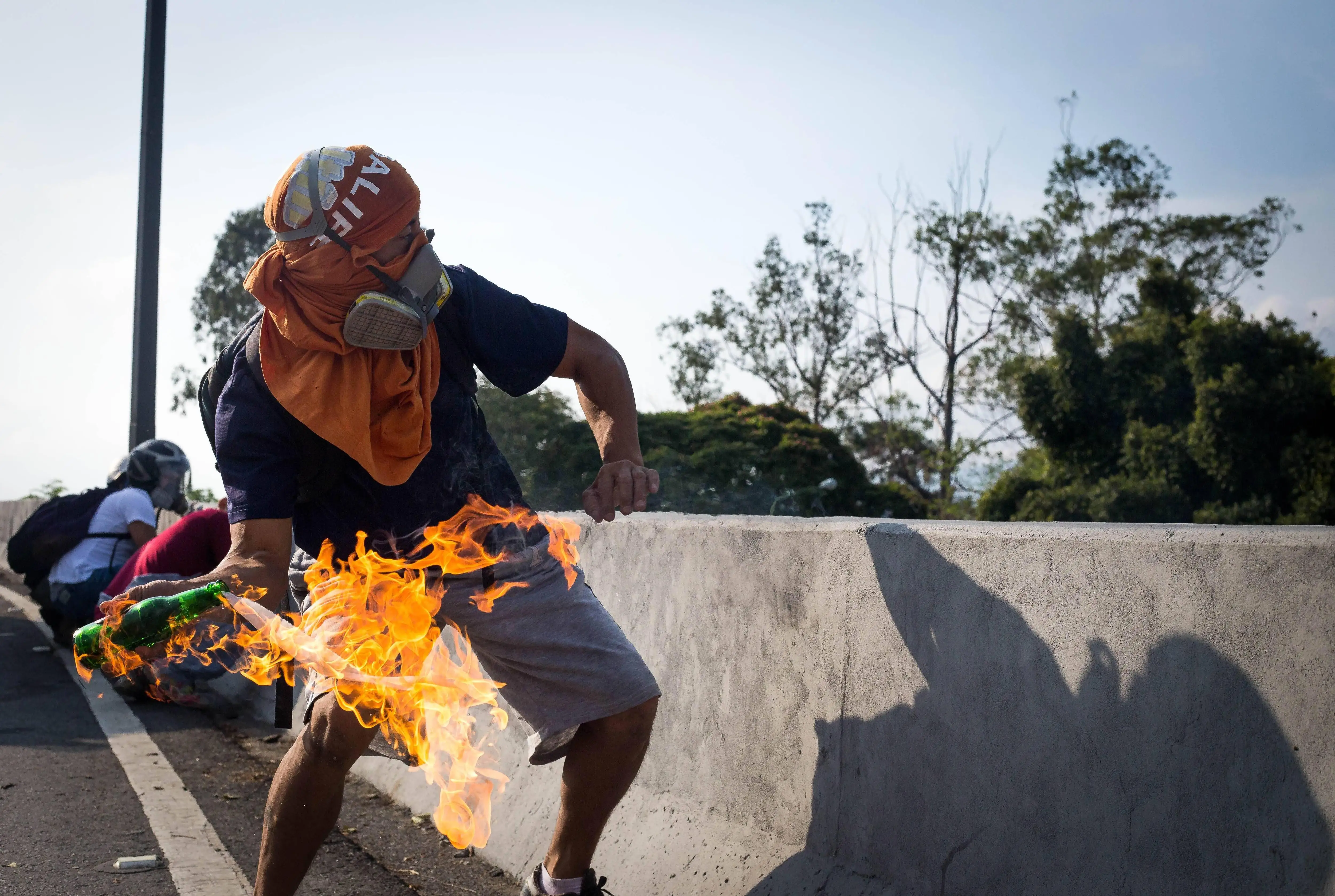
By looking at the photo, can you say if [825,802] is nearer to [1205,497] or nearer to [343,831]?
[343,831]

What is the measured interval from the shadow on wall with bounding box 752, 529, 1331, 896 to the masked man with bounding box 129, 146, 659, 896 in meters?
0.59

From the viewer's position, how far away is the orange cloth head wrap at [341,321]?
108 inches

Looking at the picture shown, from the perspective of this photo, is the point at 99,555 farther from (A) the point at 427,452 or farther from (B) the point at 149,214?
(A) the point at 427,452

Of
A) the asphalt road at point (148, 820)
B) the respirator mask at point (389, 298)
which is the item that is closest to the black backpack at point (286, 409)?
the respirator mask at point (389, 298)

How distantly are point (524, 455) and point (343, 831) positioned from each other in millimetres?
17893

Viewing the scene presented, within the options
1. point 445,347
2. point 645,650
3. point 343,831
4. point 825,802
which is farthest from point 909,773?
point 343,831

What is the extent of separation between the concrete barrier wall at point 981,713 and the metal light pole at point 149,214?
34.6 feet

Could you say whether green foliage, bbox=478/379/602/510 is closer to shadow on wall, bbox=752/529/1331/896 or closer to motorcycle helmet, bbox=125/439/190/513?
motorcycle helmet, bbox=125/439/190/513

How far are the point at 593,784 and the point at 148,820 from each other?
2.57m

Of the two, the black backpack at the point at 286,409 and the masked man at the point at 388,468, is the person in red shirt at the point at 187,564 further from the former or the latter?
the masked man at the point at 388,468

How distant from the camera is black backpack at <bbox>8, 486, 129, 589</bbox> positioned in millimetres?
9031

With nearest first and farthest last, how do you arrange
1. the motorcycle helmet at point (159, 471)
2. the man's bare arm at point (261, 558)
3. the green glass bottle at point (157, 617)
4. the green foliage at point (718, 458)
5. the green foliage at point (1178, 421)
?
the green glass bottle at point (157, 617)
the man's bare arm at point (261, 558)
the motorcycle helmet at point (159, 471)
the green foliage at point (718, 458)
the green foliage at point (1178, 421)

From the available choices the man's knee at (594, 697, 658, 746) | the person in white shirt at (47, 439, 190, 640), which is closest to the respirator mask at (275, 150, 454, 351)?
the man's knee at (594, 697, 658, 746)

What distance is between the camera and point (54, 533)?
9023 mm
